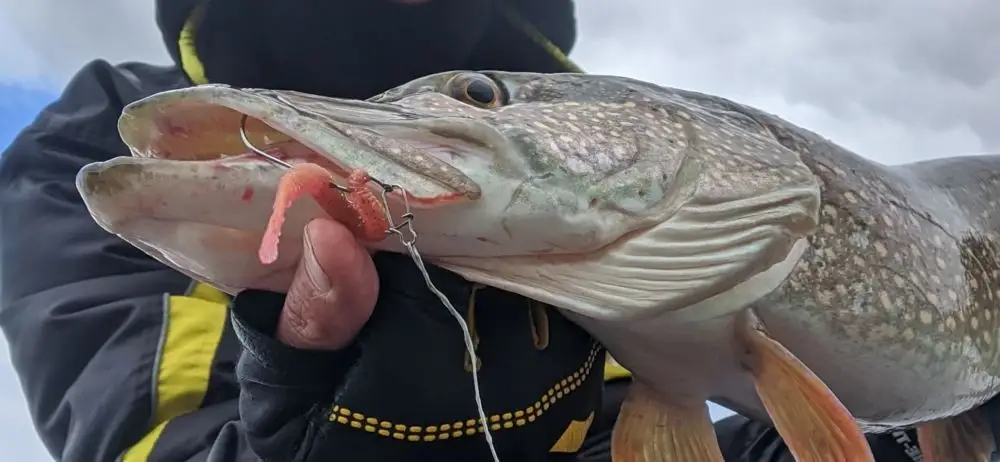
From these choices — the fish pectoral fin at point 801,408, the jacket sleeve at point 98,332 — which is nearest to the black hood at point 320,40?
the jacket sleeve at point 98,332

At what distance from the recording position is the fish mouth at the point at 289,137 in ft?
1.94

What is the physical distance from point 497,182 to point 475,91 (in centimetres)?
19

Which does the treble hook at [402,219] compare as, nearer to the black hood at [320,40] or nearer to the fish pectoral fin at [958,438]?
the black hood at [320,40]

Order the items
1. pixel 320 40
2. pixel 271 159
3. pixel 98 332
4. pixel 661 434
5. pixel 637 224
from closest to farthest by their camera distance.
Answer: pixel 271 159 → pixel 637 224 → pixel 661 434 → pixel 98 332 → pixel 320 40

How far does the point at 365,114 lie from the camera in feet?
2.16

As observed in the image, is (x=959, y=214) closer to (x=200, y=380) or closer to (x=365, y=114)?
(x=365, y=114)

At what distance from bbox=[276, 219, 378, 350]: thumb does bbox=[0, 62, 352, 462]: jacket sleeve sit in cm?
30

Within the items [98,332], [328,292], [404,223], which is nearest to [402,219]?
[404,223]

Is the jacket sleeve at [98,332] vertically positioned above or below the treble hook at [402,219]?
below

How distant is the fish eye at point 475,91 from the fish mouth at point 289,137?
164mm

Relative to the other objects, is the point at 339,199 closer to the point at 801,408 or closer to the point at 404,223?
the point at 404,223

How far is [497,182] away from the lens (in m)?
0.66

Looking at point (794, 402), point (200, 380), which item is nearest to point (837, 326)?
point (794, 402)

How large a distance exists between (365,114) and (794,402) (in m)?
0.47
